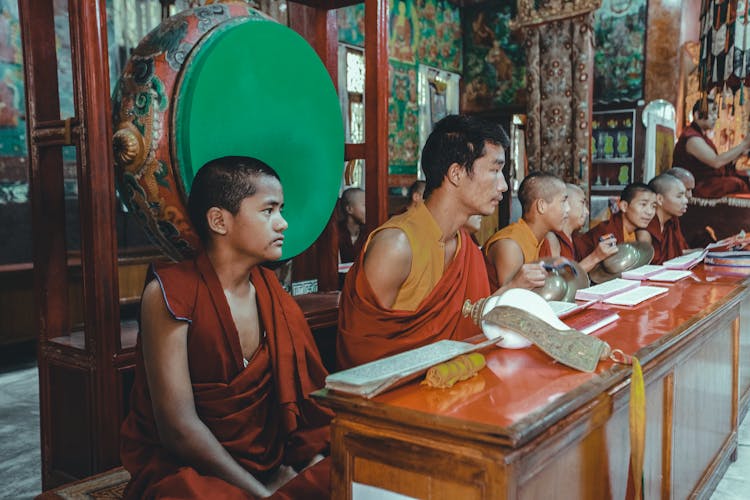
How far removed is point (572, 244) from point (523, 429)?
330cm

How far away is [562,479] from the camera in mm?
1274

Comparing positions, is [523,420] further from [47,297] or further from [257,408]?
[47,297]

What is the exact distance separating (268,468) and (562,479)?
922 mm

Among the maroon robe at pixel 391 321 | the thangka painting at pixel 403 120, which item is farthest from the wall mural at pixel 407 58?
the maroon robe at pixel 391 321

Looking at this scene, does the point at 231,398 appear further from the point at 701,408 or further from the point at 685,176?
the point at 685,176

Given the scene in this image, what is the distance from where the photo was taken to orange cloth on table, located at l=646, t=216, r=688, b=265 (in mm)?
5199

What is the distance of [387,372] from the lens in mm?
1292

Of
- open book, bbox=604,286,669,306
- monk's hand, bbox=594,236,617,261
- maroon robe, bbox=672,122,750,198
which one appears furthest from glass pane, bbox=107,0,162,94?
maroon robe, bbox=672,122,750,198

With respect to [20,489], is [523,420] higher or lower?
higher

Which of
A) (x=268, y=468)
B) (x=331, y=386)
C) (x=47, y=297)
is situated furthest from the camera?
(x=47, y=297)

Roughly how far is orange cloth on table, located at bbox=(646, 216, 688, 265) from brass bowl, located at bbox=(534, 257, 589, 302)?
3.20m

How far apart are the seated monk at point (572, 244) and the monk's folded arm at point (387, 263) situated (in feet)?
4.22

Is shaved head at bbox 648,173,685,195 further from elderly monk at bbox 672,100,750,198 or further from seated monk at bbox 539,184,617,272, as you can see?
elderly monk at bbox 672,100,750,198

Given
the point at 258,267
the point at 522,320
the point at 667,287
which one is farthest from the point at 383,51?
the point at 522,320
